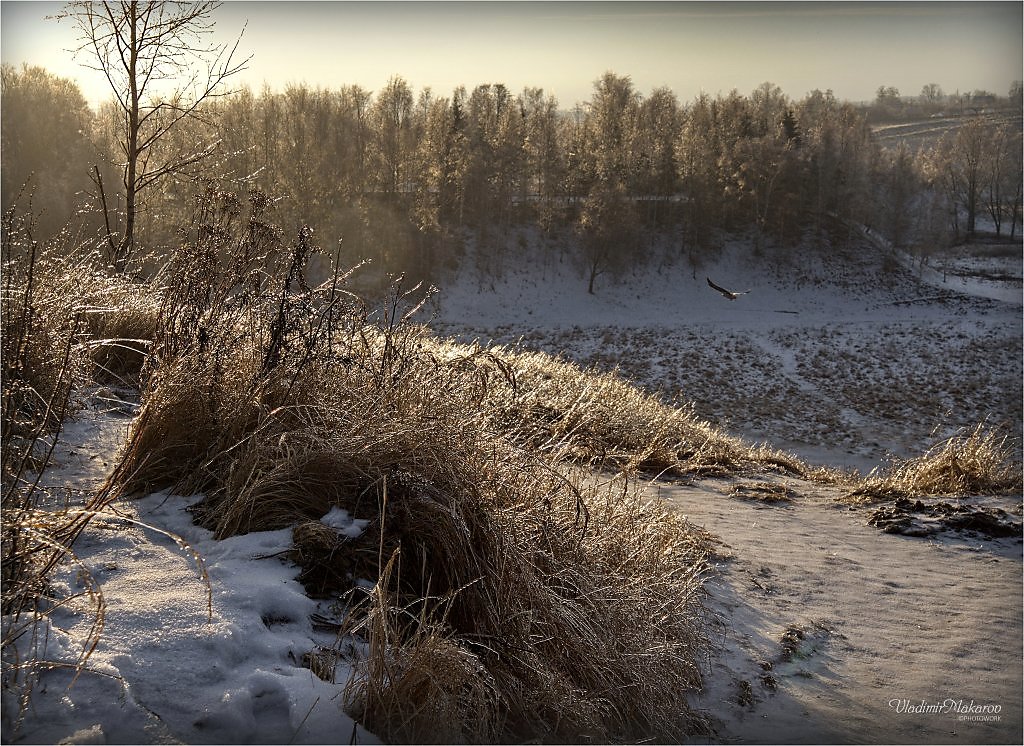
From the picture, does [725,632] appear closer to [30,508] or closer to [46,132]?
[30,508]

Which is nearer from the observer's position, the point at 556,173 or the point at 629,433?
the point at 629,433

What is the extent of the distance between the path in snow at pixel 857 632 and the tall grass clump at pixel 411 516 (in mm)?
316

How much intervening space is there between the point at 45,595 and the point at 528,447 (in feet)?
9.39

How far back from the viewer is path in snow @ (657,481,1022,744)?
3.24 meters

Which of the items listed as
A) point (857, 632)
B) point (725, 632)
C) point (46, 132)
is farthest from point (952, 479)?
point (46, 132)

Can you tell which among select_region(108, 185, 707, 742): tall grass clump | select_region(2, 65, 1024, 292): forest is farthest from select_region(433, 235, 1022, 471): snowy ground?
select_region(108, 185, 707, 742): tall grass clump

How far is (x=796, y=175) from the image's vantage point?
45562 millimetres

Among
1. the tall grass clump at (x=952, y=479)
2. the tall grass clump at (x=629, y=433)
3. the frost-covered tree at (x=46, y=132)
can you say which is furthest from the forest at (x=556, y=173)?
the tall grass clump at (x=952, y=479)

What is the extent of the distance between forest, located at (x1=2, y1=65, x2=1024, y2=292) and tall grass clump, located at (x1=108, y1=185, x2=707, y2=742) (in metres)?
25.9

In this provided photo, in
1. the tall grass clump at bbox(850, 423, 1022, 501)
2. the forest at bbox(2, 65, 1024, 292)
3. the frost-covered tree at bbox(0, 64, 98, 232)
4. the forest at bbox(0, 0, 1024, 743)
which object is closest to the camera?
the forest at bbox(0, 0, 1024, 743)

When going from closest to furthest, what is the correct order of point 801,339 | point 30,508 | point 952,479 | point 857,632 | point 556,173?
point 30,508 < point 857,632 < point 952,479 < point 801,339 < point 556,173

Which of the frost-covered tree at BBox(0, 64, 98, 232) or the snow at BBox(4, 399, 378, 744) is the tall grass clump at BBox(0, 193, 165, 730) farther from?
the frost-covered tree at BBox(0, 64, 98, 232)

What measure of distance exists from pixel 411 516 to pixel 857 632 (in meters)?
2.82

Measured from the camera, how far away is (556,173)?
4412 cm
